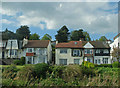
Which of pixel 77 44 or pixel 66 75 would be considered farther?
pixel 77 44

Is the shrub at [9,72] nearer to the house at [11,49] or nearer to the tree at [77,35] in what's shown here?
the house at [11,49]

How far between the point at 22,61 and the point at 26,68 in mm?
8972

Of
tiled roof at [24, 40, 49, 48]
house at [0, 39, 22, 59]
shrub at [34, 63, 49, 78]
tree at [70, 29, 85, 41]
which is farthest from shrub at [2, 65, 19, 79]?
tree at [70, 29, 85, 41]

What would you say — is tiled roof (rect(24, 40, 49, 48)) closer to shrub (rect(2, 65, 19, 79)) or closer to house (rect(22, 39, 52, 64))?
house (rect(22, 39, 52, 64))

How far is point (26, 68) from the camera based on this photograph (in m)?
12.5

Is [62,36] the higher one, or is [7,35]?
[7,35]

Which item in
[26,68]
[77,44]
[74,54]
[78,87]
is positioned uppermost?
[77,44]

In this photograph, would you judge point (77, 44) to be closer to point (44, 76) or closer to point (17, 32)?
point (44, 76)

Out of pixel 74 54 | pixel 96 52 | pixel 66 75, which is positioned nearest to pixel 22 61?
pixel 74 54

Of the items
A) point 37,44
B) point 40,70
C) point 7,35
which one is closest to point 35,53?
point 37,44

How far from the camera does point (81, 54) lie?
21969mm

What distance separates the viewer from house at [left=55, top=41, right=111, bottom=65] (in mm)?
21922

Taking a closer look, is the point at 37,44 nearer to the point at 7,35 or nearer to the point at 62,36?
the point at 62,36

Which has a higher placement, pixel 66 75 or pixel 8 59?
pixel 8 59
